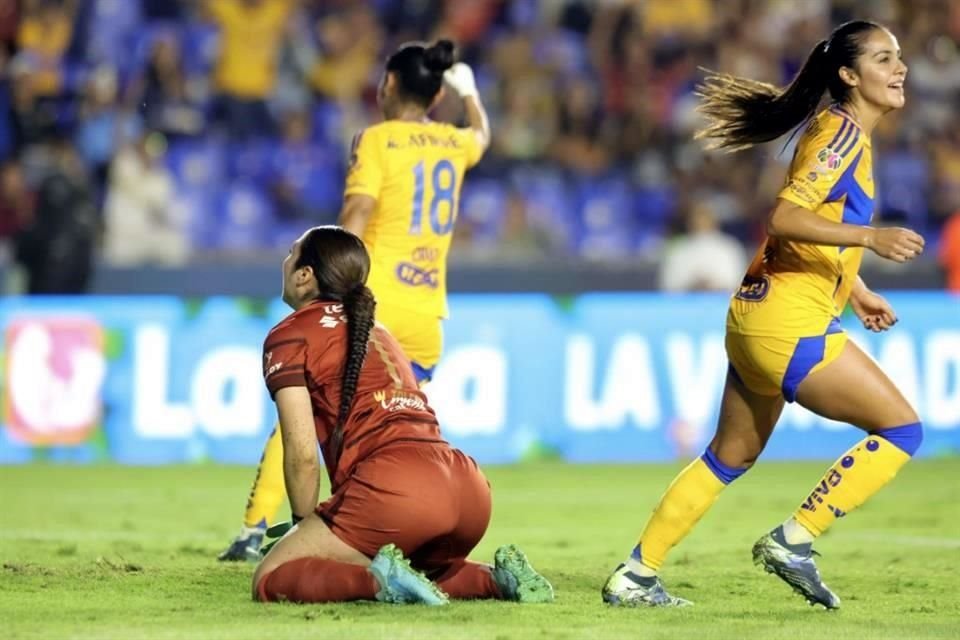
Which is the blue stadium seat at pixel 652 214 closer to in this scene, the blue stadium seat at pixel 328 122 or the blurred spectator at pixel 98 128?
the blue stadium seat at pixel 328 122

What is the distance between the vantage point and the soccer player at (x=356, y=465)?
18.7 ft

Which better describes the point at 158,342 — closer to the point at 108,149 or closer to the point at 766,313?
the point at 108,149

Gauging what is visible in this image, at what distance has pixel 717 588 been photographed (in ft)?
21.9

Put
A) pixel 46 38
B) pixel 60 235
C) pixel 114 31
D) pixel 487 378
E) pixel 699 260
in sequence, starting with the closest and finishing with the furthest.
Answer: pixel 487 378
pixel 60 235
pixel 699 260
pixel 46 38
pixel 114 31

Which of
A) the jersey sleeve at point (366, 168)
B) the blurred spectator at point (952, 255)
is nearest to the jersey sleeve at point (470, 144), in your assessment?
the jersey sleeve at point (366, 168)

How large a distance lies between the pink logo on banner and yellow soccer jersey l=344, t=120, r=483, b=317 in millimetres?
5090

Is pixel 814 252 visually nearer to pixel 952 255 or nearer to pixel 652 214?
pixel 952 255

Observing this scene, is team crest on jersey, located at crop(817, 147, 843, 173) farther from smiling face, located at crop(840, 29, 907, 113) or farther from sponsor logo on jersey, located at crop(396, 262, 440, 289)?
sponsor logo on jersey, located at crop(396, 262, 440, 289)

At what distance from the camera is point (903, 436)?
5.90 m

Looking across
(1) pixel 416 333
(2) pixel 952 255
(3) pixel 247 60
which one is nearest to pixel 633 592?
(1) pixel 416 333

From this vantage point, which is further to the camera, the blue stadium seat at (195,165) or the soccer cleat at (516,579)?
the blue stadium seat at (195,165)

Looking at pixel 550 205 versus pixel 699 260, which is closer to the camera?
pixel 699 260

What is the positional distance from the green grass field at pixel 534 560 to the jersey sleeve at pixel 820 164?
56.4 inches

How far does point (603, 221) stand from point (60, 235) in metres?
5.01
